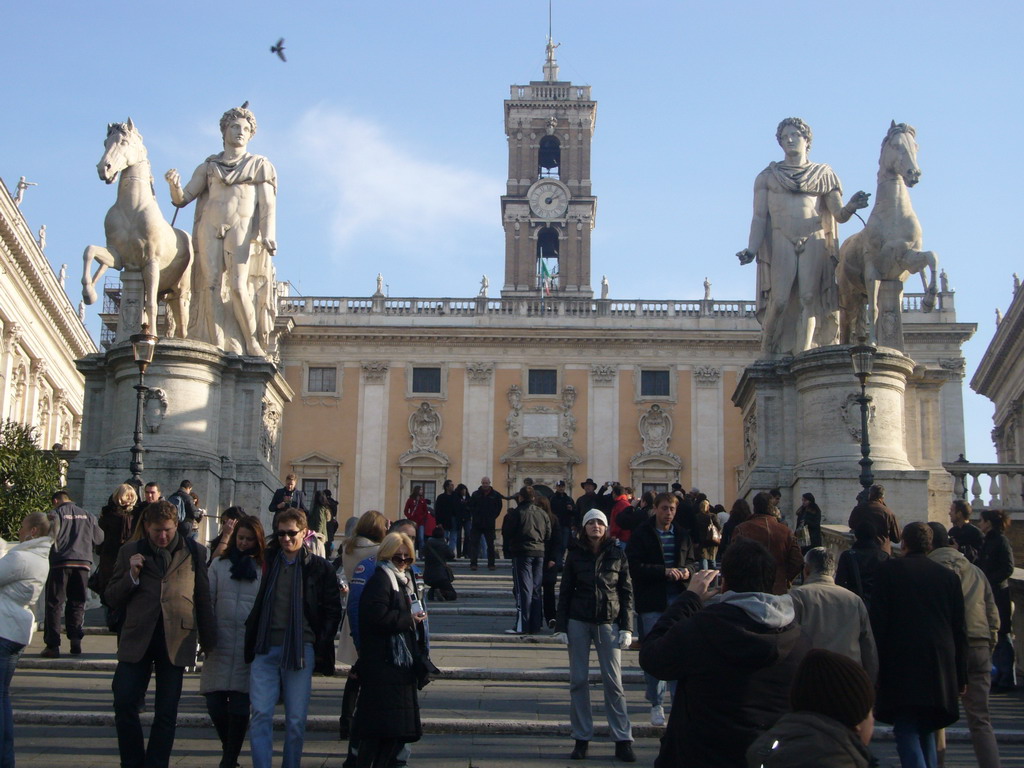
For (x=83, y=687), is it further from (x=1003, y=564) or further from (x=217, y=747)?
(x=1003, y=564)

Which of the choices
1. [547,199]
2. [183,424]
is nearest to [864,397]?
[183,424]

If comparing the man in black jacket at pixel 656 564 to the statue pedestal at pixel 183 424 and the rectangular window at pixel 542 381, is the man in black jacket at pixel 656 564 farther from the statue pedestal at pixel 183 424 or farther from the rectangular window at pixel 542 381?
the rectangular window at pixel 542 381

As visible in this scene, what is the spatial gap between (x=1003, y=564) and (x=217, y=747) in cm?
726

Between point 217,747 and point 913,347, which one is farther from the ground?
point 913,347

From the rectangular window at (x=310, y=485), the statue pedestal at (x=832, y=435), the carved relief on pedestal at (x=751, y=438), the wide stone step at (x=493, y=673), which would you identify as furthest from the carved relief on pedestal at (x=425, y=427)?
the wide stone step at (x=493, y=673)

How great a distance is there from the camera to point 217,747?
957cm

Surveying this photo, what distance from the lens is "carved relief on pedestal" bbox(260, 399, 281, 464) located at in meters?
20.1

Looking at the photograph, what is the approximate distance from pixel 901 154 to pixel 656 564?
1064cm

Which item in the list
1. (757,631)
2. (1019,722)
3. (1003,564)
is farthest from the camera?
(1003,564)

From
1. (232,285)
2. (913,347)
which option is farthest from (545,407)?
(232,285)

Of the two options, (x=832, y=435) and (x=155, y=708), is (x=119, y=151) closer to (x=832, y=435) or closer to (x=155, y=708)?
(x=832, y=435)

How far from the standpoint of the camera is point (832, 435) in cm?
1858

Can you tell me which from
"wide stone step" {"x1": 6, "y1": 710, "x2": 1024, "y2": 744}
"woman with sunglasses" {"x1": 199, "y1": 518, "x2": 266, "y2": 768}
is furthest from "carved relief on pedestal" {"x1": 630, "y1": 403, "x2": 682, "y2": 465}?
"woman with sunglasses" {"x1": 199, "y1": 518, "x2": 266, "y2": 768}

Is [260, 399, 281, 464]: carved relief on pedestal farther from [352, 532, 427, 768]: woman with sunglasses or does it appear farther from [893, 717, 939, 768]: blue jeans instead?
[893, 717, 939, 768]: blue jeans
